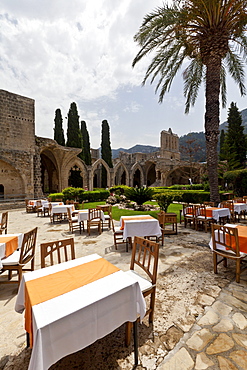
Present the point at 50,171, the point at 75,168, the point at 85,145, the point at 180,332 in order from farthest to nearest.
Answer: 1. the point at 85,145
2. the point at 75,168
3. the point at 50,171
4. the point at 180,332

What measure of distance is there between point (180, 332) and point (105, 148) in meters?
29.3

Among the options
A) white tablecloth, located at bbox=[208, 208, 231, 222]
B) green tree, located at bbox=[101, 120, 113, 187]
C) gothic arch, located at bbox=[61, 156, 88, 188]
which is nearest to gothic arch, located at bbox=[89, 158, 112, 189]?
green tree, located at bbox=[101, 120, 113, 187]

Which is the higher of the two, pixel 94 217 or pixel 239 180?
pixel 239 180

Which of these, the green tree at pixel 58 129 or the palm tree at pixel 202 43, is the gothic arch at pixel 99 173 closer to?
the green tree at pixel 58 129

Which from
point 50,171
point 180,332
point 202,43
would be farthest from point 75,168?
point 180,332

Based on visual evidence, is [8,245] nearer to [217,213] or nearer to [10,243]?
[10,243]

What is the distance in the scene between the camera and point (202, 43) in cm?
781

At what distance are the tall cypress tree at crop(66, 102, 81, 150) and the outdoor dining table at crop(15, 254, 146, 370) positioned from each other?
2332 centimetres

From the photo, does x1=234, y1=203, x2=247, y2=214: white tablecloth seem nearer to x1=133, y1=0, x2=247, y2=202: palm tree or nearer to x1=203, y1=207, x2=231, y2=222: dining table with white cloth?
x1=133, y1=0, x2=247, y2=202: palm tree

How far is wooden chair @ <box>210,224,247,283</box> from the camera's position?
9.89 ft

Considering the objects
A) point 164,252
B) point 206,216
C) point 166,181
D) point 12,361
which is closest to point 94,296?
point 12,361

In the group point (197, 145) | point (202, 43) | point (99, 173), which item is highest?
point (202, 43)

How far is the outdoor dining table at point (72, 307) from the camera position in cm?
123

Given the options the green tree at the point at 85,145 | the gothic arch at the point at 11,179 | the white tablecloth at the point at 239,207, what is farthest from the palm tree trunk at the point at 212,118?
the green tree at the point at 85,145
